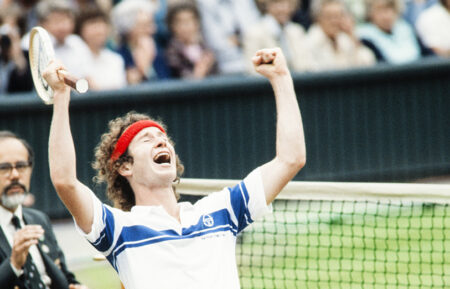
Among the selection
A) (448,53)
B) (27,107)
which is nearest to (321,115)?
(448,53)

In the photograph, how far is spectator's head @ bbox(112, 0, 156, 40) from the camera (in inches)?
542

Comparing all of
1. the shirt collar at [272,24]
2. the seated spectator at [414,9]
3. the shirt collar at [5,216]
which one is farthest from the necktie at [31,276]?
the seated spectator at [414,9]

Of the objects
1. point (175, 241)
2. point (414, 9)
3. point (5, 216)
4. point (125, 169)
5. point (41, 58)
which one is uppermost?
point (41, 58)

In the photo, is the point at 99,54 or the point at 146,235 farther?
the point at 99,54

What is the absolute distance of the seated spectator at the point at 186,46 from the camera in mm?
14227

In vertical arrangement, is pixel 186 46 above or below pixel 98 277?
above

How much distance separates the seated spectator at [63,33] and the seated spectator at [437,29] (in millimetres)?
6065

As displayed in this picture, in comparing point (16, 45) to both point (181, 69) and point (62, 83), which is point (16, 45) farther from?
point (62, 83)

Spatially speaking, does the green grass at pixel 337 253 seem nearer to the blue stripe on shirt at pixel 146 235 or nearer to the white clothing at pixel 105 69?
the white clothing at pixel 105 69

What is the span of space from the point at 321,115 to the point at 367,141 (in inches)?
33.5

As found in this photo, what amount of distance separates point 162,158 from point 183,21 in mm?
8208

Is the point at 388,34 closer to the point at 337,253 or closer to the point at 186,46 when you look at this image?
the point at 186,46

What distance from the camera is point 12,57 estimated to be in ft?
41.2

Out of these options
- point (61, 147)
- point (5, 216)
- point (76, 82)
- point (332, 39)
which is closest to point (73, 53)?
point (332, 39)
